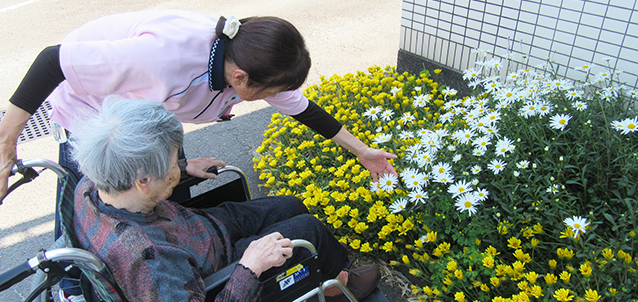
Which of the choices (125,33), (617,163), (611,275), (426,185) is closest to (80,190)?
(125,33)

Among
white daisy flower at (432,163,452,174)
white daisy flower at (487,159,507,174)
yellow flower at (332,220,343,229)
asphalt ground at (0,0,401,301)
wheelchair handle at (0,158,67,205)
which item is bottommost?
asphalt ground at (0,0,401,301)

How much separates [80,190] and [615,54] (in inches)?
118

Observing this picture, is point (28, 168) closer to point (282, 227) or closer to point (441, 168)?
point (282, 227)

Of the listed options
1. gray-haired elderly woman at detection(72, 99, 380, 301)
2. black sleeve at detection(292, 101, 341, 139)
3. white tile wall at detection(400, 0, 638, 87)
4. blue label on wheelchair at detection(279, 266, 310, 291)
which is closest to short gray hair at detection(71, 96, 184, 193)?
gray-haired elderly woman at detection(72, 99, 380, 301)

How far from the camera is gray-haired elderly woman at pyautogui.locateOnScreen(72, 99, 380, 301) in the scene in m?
1.44

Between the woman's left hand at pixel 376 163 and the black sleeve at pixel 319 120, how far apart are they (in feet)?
0.69

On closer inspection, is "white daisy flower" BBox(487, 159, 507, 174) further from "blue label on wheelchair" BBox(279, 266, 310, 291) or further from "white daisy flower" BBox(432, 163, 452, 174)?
"blue label on wheelchair" BBox(279, 266, 310, 291)

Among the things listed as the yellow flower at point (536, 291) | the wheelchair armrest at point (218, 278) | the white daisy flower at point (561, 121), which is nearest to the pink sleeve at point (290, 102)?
the wheelchair armrest at point (218, 278)

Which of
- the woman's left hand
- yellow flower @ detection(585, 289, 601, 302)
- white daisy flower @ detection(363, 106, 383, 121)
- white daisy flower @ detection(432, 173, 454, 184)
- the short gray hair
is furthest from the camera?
white daisy flower @ detection(363, 106, 383, 121)

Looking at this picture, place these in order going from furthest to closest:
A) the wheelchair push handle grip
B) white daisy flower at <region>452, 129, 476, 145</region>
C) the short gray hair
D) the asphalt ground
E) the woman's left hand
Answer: the asphalt ground
the woman's left hand
white daisy flower at <region>452, 129, 476, 145</region>
the short gray hair
the wheelchair push handle grip

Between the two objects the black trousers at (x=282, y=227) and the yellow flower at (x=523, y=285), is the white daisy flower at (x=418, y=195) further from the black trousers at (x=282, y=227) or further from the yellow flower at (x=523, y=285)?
the yellow flower at (x=523, y=285)

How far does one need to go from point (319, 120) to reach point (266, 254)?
0.94 meters

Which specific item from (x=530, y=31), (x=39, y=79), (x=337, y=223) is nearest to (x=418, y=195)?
(x=337, y=223)

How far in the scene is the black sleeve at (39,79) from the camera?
165cm
